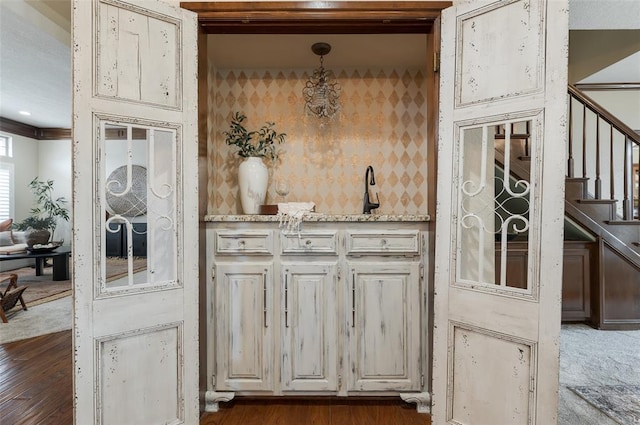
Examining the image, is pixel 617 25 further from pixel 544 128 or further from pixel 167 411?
pixel 167 411

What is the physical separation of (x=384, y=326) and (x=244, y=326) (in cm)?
80

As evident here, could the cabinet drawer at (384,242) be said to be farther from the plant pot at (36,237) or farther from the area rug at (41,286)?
the plant pot at (36,237)

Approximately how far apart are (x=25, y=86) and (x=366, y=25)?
16.0ft

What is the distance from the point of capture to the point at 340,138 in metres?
2.64

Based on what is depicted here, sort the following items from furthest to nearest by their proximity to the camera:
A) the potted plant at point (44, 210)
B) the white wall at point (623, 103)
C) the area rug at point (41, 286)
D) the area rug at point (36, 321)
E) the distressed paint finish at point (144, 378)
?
the potted plant at point (44, 210), the white wall at point (623, 103), the area rug at point (41, 286), the area rug at point (36, 321), the distressed paint finish at point (144, 378)

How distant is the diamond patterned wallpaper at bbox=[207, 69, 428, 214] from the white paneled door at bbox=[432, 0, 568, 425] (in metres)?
1.00

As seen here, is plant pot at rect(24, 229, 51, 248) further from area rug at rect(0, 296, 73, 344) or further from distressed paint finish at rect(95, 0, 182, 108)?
distressed paint finish at rect(95, 0, 182, 108)

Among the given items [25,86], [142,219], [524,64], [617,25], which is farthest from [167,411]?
[25,86]

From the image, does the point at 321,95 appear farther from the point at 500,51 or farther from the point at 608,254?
the point at 608,254

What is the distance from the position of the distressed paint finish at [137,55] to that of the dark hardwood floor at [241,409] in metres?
1.73

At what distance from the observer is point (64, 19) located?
2.02 meters

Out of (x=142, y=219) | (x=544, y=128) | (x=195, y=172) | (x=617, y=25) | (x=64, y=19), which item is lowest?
(x=142, y=219)

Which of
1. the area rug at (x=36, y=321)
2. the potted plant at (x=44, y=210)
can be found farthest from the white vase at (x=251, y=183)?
the potted plant at (x=44, y=210)

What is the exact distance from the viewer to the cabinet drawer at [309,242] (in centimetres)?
185
